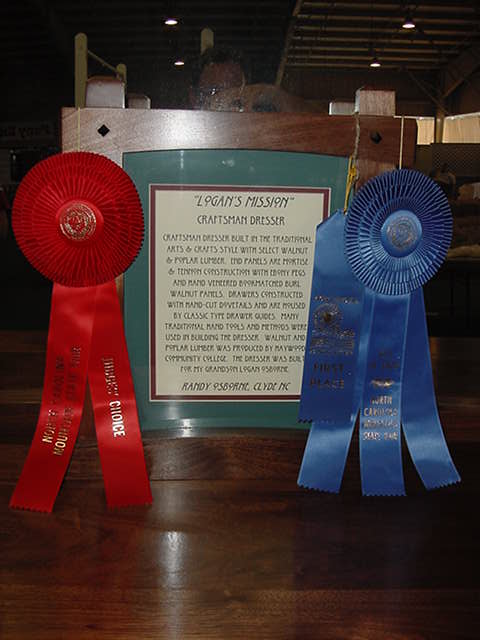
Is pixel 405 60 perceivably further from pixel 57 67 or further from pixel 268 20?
pixel 57 67

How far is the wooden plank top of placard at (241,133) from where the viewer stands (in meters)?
0.62

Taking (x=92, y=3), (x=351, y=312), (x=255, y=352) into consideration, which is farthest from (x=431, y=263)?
(x=92, y=3)

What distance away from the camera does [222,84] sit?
1.24m

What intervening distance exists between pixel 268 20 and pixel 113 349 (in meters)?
9.17

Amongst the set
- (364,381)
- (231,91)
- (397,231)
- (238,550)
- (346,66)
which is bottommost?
(238,550)

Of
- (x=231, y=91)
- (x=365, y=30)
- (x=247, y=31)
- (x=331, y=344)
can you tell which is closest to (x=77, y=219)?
(x=331, y=344)

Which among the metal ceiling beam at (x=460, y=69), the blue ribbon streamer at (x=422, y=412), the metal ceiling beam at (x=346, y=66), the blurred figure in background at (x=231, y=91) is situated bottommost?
the blue ribbon streamer at (x=422, y=412)

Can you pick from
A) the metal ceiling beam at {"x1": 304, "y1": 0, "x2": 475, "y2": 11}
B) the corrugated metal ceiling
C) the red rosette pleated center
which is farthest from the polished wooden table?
the metal ceiling beam at {"x1": 304, "y1": 0, "x2": 475, "y2": 11}

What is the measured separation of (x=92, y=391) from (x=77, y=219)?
0.15 meters

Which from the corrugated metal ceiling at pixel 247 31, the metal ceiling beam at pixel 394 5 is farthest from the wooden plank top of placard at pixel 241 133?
the metal ceiling beam at pixel 394 5

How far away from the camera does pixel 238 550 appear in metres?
0.51

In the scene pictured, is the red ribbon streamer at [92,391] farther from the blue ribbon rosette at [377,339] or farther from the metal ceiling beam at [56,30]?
the metal ceiling beam at [56,30]

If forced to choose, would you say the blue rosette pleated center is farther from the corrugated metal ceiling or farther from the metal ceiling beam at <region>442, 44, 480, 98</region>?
the metal ceiling beam at <region>442, 44, 480, 98</region>

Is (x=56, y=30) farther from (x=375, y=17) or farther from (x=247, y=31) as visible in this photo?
(x=375, y=17)
